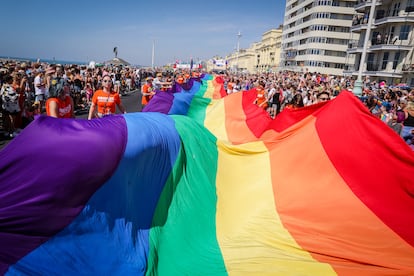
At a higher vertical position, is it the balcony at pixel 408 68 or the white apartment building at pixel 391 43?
the white apartment building at pixel 391 43

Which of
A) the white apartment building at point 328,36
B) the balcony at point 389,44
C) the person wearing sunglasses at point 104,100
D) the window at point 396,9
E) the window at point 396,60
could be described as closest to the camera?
the person wearing sunglasses at point 104,100

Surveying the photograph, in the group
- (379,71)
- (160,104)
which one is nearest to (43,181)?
(160,104)

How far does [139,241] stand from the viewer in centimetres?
278

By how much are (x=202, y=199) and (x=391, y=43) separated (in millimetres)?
43873

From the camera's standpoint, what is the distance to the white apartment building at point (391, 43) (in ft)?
112

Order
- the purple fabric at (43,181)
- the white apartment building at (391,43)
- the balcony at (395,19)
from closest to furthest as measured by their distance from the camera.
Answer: the purple fabric at (43,181)
the balcony at (395,19)
the white apartment building at (391,43)

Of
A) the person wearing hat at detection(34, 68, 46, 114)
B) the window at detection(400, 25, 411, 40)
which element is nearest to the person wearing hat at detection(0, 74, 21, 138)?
the person wearing hat at detection(34, 68, 46, 114)

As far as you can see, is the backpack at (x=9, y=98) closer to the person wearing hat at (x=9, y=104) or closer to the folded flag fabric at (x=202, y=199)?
the person wearing hat at (x=9, y=104)

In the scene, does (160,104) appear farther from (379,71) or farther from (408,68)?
(379,71)

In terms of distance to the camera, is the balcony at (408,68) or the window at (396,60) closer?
the balcony at (408,68)

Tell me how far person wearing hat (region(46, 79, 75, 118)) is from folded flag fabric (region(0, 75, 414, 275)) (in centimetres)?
207

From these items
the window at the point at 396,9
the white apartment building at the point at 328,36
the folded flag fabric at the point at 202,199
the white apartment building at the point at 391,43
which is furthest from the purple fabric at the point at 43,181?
the white apartment building at the point at 328,36

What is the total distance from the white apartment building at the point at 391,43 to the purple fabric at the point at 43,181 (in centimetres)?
3874

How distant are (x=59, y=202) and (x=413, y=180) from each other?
3.64 meters
